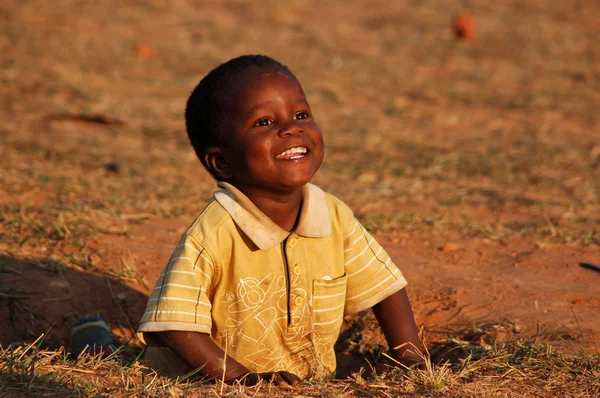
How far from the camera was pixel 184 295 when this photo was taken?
2.74m

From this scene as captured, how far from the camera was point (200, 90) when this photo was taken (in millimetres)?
2959

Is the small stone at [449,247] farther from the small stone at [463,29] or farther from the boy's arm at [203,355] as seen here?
the small stone at [463,29]

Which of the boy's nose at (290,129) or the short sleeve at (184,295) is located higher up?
the boy's nose at (290,129)

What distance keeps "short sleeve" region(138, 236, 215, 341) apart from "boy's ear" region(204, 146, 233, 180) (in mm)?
320

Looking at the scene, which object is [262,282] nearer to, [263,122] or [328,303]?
[328,303]

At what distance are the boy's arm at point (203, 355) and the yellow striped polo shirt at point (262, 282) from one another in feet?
0.15

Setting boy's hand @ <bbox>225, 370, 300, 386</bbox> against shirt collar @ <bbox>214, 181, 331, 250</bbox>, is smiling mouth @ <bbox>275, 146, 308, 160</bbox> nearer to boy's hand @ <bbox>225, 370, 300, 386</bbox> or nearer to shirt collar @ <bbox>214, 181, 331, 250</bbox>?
shirt collar @ <bbox>214, 181, 331, 250</bbox>

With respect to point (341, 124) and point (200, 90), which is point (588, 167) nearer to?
point (341, 124)

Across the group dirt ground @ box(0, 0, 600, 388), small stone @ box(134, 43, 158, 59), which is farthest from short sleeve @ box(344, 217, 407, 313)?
small stone @ box(134, 43, 158, 59)

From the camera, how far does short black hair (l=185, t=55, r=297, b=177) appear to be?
2.87 m

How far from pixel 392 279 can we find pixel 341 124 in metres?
4.85

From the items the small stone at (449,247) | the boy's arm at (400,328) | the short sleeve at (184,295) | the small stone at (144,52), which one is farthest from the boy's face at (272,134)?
the small stone at (144,52)

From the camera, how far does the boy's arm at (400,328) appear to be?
3.13 metres

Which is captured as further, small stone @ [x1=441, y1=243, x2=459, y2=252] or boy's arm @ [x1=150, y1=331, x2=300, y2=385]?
small stone @ [x1=441, y1=243, x2=459, y2=252]
